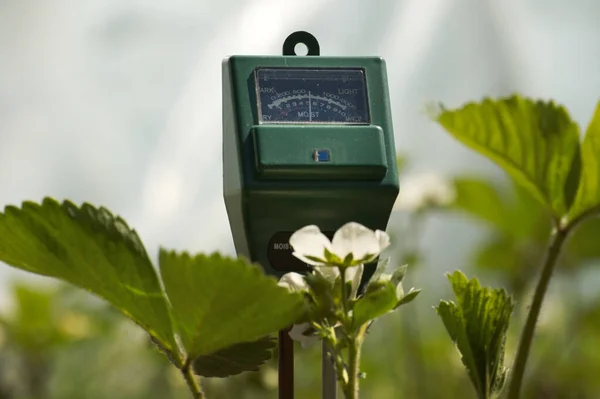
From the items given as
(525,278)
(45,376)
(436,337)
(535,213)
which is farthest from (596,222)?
(45,376)

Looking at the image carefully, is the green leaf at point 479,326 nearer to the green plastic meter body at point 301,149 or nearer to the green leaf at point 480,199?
the green plastic meter body at point 301,149

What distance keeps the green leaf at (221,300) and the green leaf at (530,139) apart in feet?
0.59

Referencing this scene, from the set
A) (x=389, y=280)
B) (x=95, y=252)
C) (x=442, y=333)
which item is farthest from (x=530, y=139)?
(x=442, y=333)

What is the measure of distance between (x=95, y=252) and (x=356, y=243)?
0.11m

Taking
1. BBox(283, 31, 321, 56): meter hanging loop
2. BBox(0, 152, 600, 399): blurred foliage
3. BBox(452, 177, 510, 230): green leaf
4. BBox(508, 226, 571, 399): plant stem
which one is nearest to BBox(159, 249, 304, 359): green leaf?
BBox(508, 226, 571, 399): plant stem

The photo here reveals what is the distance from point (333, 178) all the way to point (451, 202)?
75cm

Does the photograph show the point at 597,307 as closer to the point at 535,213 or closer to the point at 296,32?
the point at 535,213

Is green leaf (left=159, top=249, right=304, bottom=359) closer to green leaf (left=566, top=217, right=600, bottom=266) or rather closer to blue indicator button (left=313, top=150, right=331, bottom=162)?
blue indicator button (left=313, top=150, right=331, bottom=162)

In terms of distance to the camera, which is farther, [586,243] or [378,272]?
[586,243]

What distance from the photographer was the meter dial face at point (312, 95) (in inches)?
21.2

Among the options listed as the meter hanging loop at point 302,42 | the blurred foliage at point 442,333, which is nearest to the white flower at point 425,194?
the blurred foliage at point 442,333

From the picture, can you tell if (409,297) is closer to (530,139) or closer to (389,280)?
(389,280)

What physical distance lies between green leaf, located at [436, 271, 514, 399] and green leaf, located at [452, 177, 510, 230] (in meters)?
0.90

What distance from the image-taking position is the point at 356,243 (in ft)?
1.21
